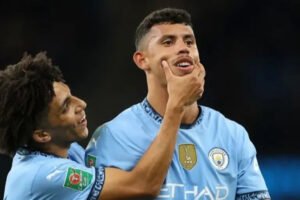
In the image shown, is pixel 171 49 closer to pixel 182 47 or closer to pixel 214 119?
pixel 182 47

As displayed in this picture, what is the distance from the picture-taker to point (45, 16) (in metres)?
4.12

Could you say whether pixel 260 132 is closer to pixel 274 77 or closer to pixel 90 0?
pixel 274 77

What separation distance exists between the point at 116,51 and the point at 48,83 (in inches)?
90.8

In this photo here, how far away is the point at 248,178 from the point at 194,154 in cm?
17

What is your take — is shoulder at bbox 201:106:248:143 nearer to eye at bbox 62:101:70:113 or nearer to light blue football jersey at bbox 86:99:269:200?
light blue football jersey at bbox 86:99:269:200

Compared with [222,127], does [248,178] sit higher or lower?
lower

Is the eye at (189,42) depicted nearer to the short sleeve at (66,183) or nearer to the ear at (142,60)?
the ear at (142,60)

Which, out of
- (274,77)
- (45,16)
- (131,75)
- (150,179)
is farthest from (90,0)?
(150,179)

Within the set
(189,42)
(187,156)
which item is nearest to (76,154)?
(187,156)

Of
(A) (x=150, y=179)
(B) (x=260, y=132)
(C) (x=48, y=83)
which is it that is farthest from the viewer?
(B) (x=260, y=132)

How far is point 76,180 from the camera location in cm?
171

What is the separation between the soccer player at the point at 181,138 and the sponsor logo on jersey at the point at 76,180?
0.21 ft

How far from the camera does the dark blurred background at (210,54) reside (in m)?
3.94

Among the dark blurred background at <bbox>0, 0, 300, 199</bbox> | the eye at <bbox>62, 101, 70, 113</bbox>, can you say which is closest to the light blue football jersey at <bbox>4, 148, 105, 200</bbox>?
the eye at <bbox>62, 101, 70, 113</bbox>
